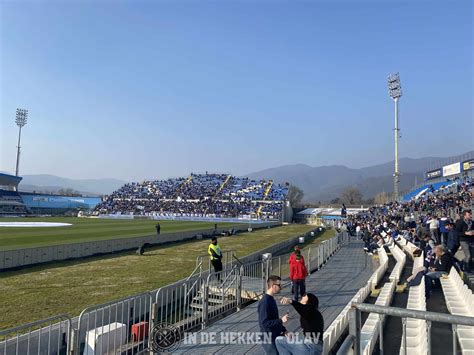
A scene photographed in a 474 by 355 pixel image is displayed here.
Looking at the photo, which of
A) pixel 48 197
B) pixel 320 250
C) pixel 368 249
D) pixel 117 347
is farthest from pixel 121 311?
pixel 48 197

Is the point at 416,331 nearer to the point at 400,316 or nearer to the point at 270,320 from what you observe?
the point at 270,320

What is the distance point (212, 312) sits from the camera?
992 centimetres

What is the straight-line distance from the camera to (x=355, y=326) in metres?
3.89

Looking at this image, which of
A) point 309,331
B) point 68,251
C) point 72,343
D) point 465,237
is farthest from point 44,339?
point 68,251

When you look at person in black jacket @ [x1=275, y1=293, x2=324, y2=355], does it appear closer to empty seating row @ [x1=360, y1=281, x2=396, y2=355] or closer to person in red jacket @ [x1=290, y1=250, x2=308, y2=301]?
empty seating row @ [x1=360, y1=281, x2=396, y2=355]

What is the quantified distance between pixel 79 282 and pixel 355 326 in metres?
14.3

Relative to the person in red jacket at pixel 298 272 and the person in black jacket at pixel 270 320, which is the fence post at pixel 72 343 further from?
the person in red jacket at pixel 298 272

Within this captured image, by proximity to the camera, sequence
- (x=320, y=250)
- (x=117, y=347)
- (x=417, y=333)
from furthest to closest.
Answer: (x=320, y=250) → (x=117, y=347) → (x=417, y=333)

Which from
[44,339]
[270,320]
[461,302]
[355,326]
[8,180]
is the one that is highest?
[8,180]

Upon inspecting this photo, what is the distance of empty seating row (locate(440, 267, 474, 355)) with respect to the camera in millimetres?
5039

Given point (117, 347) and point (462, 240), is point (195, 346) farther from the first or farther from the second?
point (462, 240)

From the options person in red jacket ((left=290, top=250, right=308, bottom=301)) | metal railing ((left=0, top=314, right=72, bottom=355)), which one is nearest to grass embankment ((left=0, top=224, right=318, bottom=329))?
metal railing ((left=0, top=314, right=72, bottom=355))

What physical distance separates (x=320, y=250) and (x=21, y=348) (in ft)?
46.0

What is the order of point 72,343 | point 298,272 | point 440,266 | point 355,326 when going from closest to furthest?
point 355,326 → point 72,343 → point 440,266 → point 298,272
